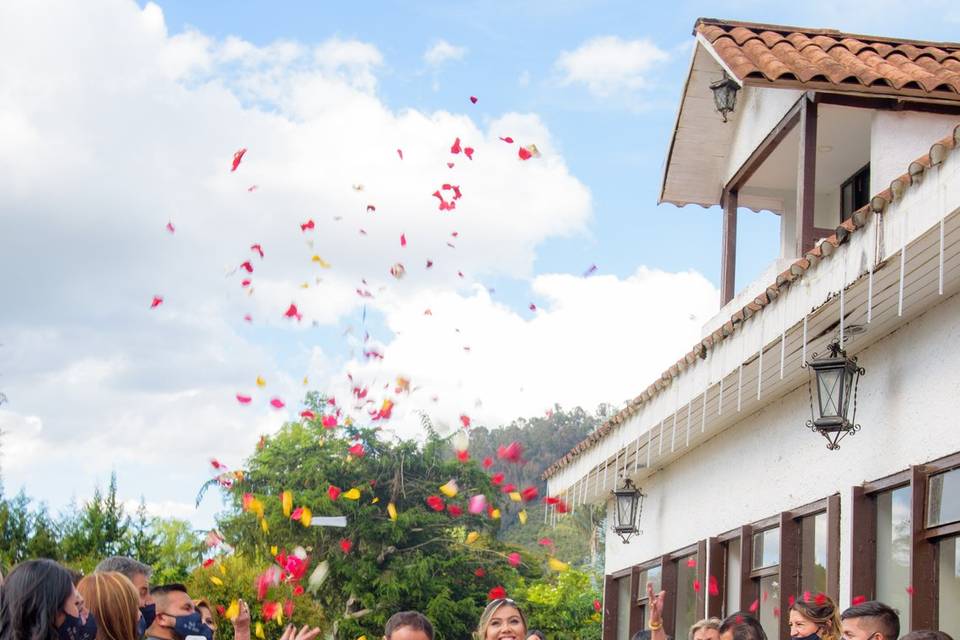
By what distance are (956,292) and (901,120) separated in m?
3.33

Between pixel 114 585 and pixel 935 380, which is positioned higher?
pixel 935 380

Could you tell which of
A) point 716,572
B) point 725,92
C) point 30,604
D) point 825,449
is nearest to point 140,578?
point 30,604

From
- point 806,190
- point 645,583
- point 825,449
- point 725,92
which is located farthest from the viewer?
point 645,583

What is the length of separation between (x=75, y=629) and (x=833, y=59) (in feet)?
29.3

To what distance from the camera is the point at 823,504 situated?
10.7 meters

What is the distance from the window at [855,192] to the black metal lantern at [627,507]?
423cm

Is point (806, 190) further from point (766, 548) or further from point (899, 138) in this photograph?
point (766, 548)

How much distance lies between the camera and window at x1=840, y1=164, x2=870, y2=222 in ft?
42.7

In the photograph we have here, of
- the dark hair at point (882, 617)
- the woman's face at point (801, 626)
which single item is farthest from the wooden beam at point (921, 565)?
the dark hair at point (882, 617)

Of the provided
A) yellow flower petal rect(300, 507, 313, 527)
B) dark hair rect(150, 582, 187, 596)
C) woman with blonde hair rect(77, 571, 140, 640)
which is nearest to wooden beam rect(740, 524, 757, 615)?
dark hair rect(150, 582, 187, 596)

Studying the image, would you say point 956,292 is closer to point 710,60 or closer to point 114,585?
point 114,585

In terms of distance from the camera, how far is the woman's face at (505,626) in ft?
22.0

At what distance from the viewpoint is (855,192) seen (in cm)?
1321

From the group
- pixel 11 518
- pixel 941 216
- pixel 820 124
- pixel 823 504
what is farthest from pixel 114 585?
pixel 11 518
